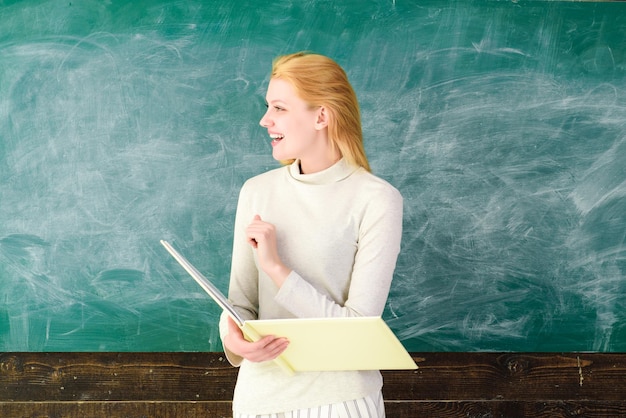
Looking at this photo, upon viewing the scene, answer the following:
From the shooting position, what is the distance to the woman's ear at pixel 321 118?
5.27ft

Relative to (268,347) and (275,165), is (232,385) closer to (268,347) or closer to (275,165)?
(275,165)

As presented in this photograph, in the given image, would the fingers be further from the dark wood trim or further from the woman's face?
the dark wood trim

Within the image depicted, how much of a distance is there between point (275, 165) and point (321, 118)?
1.21 m

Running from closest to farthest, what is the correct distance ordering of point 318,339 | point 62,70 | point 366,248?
point 318,339 → point 366,248 → point 62,70

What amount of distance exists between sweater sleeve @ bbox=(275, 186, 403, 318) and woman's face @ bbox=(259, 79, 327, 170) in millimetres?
185

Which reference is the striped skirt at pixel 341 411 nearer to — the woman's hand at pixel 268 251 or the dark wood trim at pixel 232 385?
the woman's hand at pixel 268 251

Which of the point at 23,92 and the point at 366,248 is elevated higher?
the point at 366,248

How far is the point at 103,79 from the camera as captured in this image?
2762 mm

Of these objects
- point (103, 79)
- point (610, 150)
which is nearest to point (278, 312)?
point (103, 79)

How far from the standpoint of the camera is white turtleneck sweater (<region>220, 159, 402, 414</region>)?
1.52m

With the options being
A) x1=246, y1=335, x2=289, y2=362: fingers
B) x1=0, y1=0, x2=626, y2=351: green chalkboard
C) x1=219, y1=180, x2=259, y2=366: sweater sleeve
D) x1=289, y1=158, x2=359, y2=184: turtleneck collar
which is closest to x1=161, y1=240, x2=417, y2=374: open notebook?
x1=246, y1=335, x2=289, y2=362: fingers

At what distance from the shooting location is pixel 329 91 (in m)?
1.60

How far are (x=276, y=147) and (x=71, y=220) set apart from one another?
4.57 feet

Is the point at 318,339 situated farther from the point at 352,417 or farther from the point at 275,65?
the point at 275,65
